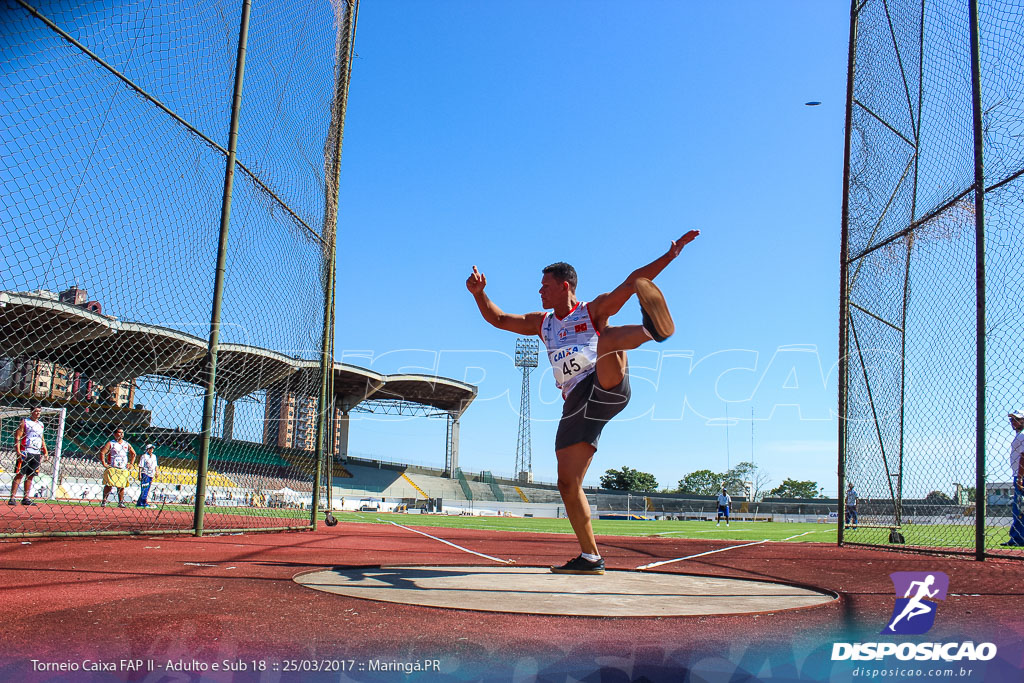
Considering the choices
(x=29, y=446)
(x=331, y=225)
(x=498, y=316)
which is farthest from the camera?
(x=29, y=446)

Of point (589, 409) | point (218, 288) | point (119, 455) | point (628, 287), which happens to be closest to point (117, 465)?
point (119, 455)

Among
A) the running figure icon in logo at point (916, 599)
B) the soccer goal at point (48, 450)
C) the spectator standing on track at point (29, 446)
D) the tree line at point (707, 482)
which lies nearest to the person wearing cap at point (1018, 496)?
the running figure icon in logo at point (916, 599)

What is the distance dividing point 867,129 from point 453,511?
35.8m

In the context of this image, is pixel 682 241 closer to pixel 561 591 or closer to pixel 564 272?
pixel 564 272

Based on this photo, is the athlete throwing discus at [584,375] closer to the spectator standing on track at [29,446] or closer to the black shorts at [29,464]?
the spectator standing on track at [29,446]

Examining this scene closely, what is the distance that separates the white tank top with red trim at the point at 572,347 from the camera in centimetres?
421

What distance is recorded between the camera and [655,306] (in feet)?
11.0

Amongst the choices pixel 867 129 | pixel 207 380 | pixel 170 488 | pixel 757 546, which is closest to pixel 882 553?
pixel 757 546

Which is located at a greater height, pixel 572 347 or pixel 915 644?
pixel 572 347

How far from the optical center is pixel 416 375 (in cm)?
4825

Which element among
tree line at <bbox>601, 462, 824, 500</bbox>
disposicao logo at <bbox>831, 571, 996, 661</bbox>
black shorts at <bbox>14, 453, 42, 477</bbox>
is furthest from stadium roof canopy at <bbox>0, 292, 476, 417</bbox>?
tree line at <bbox>601, 462, 824, 500</bbox>

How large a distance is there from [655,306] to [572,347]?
3.24 ft

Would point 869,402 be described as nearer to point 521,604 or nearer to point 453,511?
point 521,604

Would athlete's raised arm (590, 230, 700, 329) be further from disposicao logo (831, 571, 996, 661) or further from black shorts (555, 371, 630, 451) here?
disposicao logo (831, 571, 996, 661)
